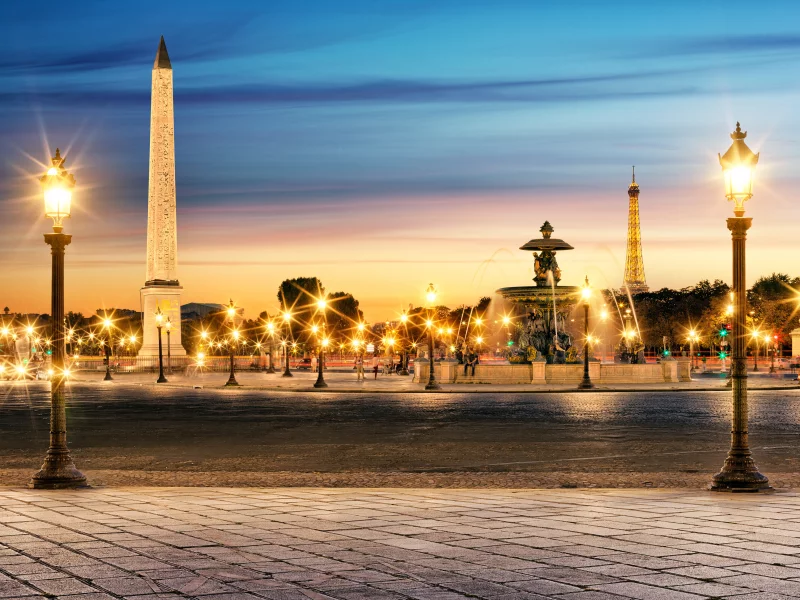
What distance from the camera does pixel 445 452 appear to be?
61.5 ft

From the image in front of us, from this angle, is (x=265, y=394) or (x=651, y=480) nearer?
(x=651, y=480)

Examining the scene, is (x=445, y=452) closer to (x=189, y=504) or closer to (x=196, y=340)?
(x=189, y=504)

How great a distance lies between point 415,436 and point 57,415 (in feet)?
31.0

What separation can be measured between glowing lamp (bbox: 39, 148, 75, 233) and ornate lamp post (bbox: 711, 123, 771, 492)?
28.3ft

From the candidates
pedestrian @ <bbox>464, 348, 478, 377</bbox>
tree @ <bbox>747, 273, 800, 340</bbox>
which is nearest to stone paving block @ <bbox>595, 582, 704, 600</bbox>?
pedestrian @ <bbox>464, 348, 478, 377</bbox>

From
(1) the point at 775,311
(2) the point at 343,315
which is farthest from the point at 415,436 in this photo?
(2) the point at 343,315

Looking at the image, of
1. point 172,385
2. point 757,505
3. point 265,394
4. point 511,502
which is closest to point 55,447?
point 511,502

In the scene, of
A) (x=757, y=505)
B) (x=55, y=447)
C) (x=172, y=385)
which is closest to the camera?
(x=757, y=505)

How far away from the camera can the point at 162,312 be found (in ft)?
249

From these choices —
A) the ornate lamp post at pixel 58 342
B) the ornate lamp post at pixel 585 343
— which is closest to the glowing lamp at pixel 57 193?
the ornate lamp post at pixel 58 342

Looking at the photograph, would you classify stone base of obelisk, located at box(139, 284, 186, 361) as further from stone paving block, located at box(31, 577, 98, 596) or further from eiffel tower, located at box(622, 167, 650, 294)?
eiffel tower, located at box(622, 167, 650, 294)

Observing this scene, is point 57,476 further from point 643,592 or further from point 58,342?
point 643,592

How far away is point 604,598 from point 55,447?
8867 millimetres

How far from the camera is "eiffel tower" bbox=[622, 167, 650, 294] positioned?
181 metres
